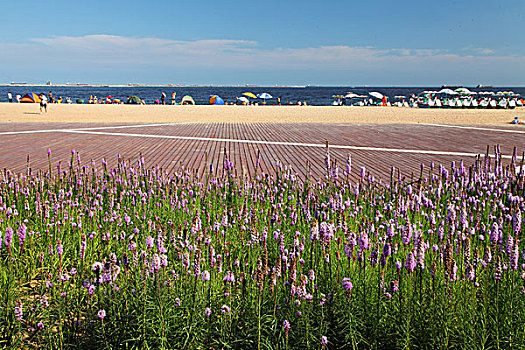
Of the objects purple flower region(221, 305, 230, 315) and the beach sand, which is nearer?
purple flower region(221, 305, 230, 315)

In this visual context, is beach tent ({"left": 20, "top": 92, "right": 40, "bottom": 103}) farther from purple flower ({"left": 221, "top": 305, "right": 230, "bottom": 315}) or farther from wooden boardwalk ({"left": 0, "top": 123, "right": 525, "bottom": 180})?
purple flower ({"left": 221, "top": 305, "right": 230, "bottom": 315})

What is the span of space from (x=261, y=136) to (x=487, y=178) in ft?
32.6

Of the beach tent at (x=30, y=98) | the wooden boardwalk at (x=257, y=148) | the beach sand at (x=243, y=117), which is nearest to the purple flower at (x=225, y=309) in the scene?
the wooden boardwalk at (x=257, y=148)

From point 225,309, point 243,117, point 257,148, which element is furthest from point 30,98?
point 225,309

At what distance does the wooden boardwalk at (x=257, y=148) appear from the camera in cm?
922

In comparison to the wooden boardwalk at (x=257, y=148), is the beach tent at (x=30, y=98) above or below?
above

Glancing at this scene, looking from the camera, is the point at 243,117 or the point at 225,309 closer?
the point at 225,309

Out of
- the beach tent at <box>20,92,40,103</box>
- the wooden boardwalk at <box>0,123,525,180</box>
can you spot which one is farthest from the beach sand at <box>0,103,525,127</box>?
the beach tent at <box>20,92,40,103</box>

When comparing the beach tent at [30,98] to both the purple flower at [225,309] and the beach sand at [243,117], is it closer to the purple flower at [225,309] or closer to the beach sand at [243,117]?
the beach sand at [243,117]

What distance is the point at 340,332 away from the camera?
2707 millimetres

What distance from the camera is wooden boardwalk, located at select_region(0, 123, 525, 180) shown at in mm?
9219

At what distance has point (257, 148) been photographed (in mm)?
11812

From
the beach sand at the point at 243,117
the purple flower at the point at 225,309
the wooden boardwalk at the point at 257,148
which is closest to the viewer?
the purple flower at the point at 225,309

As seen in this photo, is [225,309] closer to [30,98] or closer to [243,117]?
[243,117]
